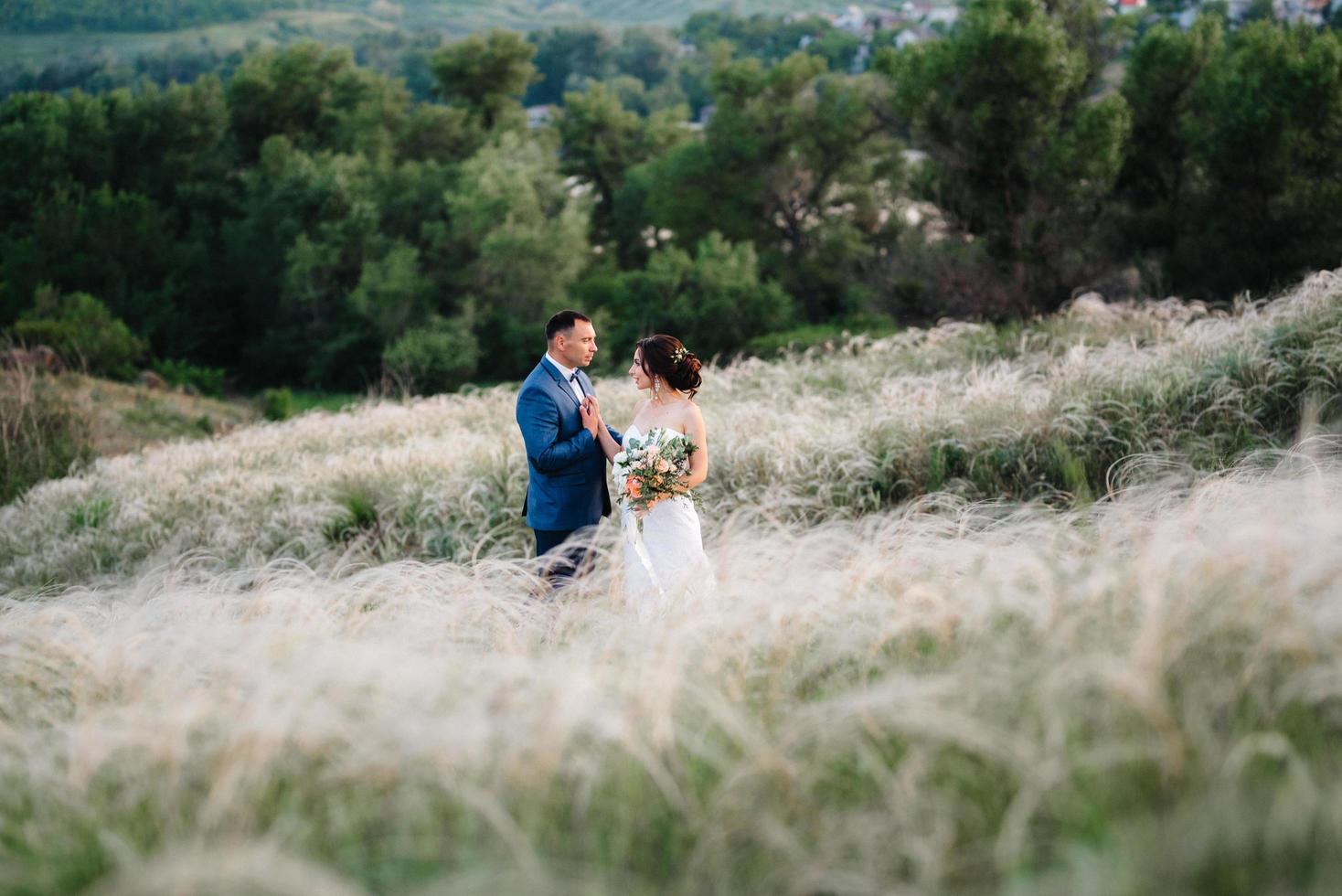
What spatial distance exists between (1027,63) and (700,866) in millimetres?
19626

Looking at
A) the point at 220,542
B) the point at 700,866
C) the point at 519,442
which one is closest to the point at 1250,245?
the point at 519,442

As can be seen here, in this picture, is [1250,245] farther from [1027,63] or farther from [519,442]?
[519,442]

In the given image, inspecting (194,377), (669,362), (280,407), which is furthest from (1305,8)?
(194,377)

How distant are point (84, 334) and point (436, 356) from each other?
31.3 feet

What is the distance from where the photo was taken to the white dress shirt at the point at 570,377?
5535 mm

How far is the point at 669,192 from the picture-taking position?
35500 millimetres

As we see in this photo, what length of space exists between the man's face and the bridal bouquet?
21.6 inches

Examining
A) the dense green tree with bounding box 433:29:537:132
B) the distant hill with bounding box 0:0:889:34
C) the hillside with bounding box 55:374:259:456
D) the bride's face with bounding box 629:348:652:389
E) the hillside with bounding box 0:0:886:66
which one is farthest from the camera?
the distant hill with bounding box 0:0:889:34

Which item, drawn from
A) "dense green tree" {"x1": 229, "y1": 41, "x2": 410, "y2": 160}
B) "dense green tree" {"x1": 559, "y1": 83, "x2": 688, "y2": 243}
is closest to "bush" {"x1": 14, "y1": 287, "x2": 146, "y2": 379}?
"dense green tree" {"x1": 229, "y1": 41, "x2": 410, "y2": 160}

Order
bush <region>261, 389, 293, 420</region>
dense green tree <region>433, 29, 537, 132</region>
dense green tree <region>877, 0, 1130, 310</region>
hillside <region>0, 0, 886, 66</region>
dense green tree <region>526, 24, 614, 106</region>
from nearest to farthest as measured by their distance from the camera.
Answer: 1. dense green tree <region>877, 0, 1130, 310</region>
2. bush <region>261, 389, 293, 420</region>
3. dense green tree <region>433, 29, 537, 132</region>
4. hillside <region>0, 0, 886, 66</region>
5. dense green tree <region>526, 24, 614, 106</region>

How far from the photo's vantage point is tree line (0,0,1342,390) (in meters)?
19.0

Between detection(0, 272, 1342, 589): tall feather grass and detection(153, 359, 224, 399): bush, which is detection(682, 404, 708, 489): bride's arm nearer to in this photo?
detection(0, 272, 1342, 589): tall feather grass

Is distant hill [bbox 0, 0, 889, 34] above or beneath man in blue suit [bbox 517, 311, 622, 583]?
above

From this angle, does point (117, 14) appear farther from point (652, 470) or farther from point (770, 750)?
point (770, 750)
